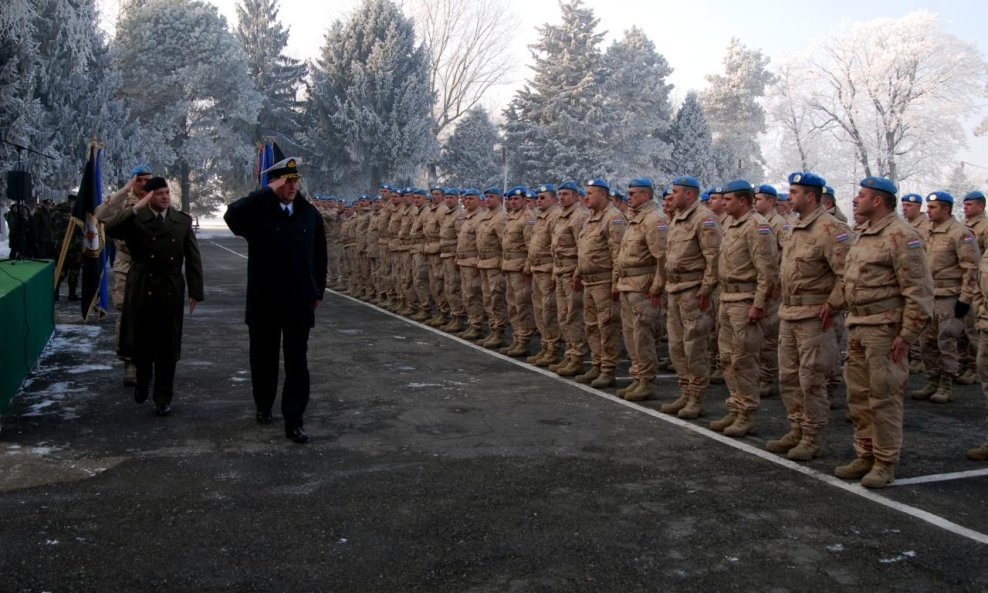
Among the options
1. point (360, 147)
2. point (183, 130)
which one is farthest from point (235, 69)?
point (360, 147)

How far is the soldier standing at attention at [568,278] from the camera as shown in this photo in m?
9.67

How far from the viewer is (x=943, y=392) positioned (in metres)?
8.65

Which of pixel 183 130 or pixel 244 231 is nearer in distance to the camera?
pixel 244 231

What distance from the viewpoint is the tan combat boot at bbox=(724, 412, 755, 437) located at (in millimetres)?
6793

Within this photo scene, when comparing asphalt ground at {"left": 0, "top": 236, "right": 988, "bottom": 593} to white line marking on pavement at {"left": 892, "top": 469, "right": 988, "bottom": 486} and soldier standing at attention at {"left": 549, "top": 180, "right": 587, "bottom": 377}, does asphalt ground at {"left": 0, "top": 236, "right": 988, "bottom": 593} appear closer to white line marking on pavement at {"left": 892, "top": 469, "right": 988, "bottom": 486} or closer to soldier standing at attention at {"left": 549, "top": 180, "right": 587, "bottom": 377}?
white line marking on pavement at {"left": 892, "top": 469, "right": 988, "bottom": 486}

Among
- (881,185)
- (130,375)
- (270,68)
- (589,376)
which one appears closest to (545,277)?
(589,376)

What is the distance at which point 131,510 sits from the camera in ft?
15.8

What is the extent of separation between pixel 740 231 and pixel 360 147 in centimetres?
4218

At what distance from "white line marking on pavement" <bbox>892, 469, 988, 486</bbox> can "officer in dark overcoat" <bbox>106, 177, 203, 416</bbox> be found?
5.79 meters

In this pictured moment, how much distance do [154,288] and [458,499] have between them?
12.6ft

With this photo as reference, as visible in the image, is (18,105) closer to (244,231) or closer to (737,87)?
(244,231)

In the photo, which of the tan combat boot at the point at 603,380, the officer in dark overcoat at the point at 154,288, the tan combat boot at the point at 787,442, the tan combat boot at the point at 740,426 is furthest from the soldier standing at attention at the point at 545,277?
the officer in dark overcoat at the point at 154,288

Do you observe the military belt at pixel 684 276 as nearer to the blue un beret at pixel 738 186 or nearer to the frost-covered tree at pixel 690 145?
the blue un beret at pixel 738 186

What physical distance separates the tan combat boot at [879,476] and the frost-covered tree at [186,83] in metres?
44.1
